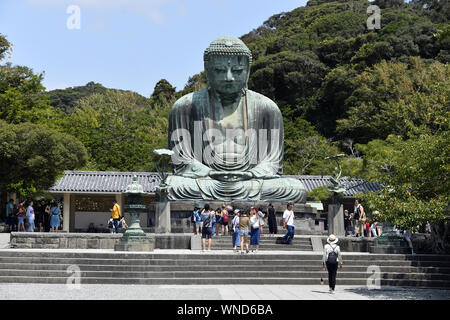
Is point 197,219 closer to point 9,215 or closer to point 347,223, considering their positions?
point 347,223

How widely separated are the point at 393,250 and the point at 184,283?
506 cm

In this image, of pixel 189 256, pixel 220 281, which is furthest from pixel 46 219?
pixel 220 281

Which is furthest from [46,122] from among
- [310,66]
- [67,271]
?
[310,66]

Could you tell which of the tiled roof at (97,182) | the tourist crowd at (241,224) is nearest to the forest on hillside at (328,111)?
the tiled roof at (97,182)

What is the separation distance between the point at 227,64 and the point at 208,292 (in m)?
10.7

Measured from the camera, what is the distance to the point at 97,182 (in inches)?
1076

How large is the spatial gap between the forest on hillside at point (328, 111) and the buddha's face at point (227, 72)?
437 cm

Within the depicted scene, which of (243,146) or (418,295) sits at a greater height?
(243,146)

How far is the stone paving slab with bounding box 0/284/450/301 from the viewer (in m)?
9.31

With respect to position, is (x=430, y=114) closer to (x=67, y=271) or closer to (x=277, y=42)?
(x=67, y=271)

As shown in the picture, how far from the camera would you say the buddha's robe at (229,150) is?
58.5 feet

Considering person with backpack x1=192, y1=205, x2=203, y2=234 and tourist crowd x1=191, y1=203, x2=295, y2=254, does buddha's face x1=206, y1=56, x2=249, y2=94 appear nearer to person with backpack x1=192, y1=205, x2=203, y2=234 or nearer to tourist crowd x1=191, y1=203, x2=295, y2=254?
tourist crowd x1=191, y1=203, x2=295, y2=254

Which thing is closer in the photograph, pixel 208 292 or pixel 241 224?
pixel 208 292

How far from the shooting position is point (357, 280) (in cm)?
1174
